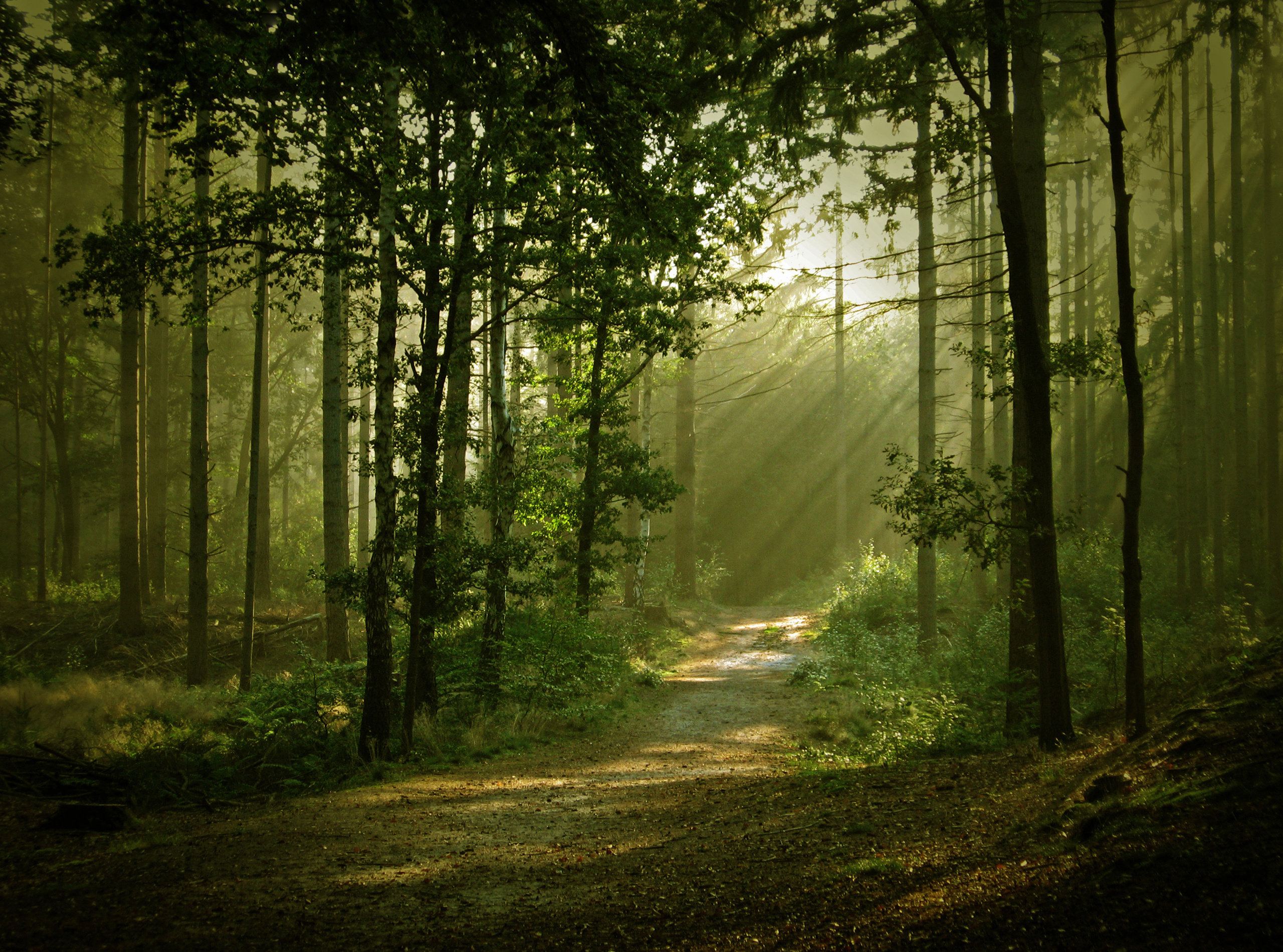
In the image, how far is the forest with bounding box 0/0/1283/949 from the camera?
3951 millimetres

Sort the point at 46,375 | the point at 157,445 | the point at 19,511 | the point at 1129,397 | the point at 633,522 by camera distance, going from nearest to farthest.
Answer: the point at 1129,397
the point at 157,445
the point at 46,375
the point at 19,511
the point at 633,522

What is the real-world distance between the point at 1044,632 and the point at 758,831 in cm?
350

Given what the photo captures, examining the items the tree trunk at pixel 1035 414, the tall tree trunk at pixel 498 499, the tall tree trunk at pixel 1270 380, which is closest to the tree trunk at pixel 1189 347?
the tall tree trunk at pixel 1270 380

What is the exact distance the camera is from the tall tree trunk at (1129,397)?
19.0 ft

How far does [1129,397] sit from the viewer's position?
19.9 feet

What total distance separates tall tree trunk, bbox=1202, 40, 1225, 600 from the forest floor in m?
13.2

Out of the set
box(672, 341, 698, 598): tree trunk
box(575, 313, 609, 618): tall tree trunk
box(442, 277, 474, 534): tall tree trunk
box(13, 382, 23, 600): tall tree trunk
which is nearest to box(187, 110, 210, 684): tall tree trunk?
box(442, 277, 474, 534): tall tree trunk

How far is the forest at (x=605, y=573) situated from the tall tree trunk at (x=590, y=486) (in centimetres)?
12

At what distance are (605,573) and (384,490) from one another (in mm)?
6320

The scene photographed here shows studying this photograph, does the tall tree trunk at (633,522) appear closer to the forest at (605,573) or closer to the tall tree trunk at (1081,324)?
the forest at (605,573)

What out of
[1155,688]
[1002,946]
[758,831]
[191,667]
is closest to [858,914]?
[1002,946]

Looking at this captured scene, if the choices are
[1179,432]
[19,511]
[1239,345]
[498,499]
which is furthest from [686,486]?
[19,511]

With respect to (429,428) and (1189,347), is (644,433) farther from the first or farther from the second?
(1189,347)

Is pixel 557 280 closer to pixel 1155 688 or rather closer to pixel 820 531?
pixel 1155 688
